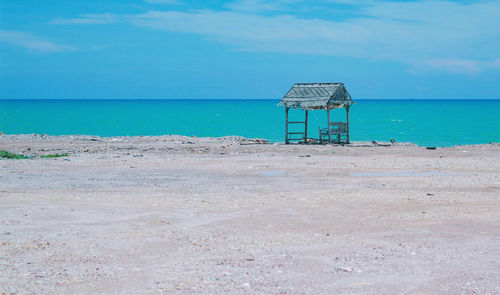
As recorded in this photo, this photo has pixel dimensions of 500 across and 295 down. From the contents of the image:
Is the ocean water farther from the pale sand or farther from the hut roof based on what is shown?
the pale sand

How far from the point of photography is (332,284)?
6.37 meters

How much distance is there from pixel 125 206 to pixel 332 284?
596 centimetres

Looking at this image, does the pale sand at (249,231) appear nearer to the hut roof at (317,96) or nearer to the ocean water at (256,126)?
the hut roof at (317,96)

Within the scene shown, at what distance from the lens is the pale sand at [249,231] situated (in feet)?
21.3

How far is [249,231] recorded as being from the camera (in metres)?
9.05

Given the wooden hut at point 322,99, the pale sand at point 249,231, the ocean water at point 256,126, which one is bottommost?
the pale sand at point 249,231

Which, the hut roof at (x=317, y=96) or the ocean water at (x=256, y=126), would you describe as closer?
the hut roof at (x=317, y=96)

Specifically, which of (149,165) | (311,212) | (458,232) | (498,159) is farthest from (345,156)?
(458,232)

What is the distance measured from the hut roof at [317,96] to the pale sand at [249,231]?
11850mm

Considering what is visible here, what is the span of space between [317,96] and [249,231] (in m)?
21.7

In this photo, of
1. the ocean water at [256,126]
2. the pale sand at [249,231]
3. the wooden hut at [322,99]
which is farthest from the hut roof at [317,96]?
the pale sand at [249,231]

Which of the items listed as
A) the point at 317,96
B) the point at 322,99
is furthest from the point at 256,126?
the point at 322,99

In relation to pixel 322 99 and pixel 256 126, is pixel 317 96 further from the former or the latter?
pixel 256 126

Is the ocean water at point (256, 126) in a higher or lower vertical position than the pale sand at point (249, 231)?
higher
